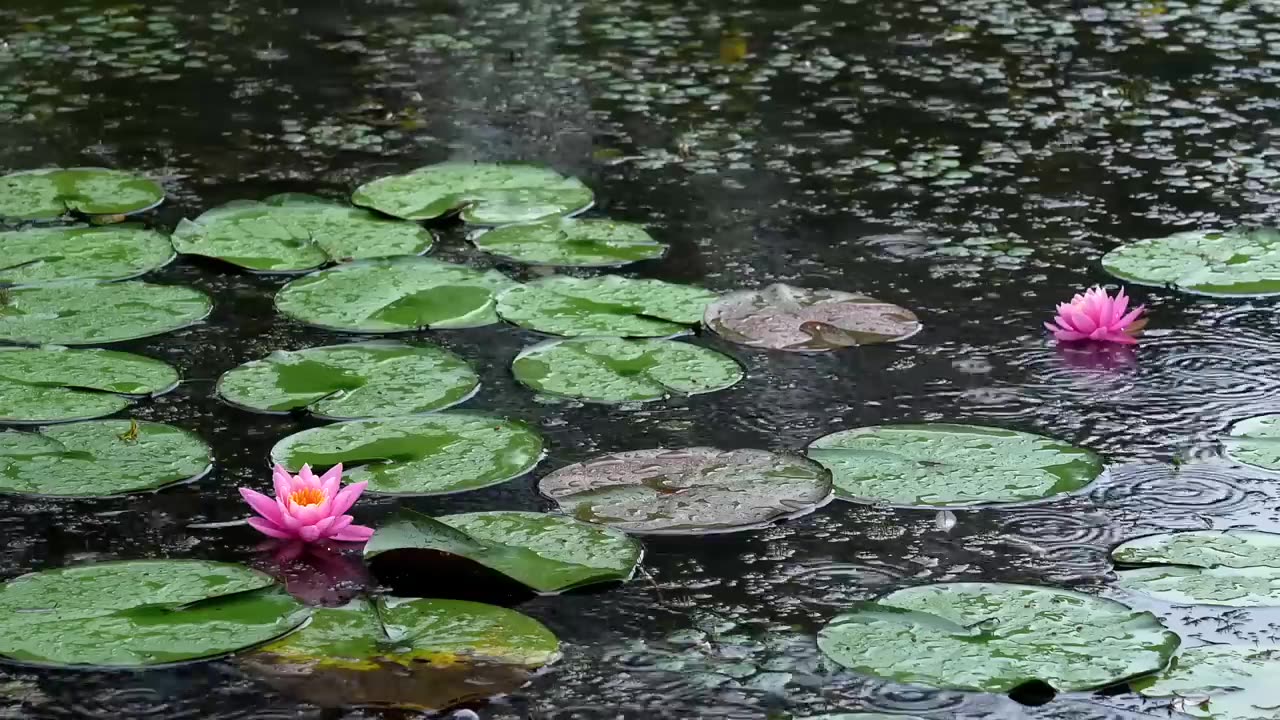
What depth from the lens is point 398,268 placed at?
3998 mm

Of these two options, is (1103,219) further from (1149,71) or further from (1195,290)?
(1149,71)

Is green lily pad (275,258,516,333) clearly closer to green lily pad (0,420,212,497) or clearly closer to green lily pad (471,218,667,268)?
green lily pad (471,218,667,268)

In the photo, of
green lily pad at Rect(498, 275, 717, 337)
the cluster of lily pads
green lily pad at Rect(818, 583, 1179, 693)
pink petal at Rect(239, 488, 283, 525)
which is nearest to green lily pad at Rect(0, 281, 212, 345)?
the cluster of lily pads

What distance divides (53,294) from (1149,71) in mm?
3721

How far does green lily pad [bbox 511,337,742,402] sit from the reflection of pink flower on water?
2.39 feet

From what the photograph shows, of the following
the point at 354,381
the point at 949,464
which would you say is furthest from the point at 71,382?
the point at 949,464

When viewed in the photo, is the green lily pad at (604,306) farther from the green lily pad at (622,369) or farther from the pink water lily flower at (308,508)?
the pink water lily flower at (308,508)

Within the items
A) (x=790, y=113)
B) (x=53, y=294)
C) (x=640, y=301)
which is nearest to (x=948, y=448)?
(x=640, y=301)

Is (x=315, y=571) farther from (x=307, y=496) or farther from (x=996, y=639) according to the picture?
(x=996, y=639)

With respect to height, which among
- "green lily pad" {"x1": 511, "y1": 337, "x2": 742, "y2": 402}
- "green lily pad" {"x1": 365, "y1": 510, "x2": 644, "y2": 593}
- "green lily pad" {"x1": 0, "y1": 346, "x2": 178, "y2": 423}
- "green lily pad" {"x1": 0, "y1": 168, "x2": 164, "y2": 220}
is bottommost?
"green lily pad" {"x1": 0, "y1": 168, "x2": 164, "y2": 220}

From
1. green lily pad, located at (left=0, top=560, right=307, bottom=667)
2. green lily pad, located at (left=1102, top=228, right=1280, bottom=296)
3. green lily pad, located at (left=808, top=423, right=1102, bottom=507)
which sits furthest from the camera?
green lily pad, located at (left=1102, top=228, right=1280, bottom=296)

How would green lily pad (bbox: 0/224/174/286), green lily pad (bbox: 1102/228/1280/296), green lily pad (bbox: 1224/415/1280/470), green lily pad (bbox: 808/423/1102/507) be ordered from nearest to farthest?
green lily pad (bbox: 808/423/1102/507), green lily pad (bbox: 1224/415/1280/470), green lily pad (bbox: 1102/228/1280/296), green lily pad (bbox: 0/224/174/286)

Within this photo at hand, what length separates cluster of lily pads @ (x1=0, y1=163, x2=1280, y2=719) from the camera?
240 cm

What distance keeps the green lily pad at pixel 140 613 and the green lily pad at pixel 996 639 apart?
0.84 m
